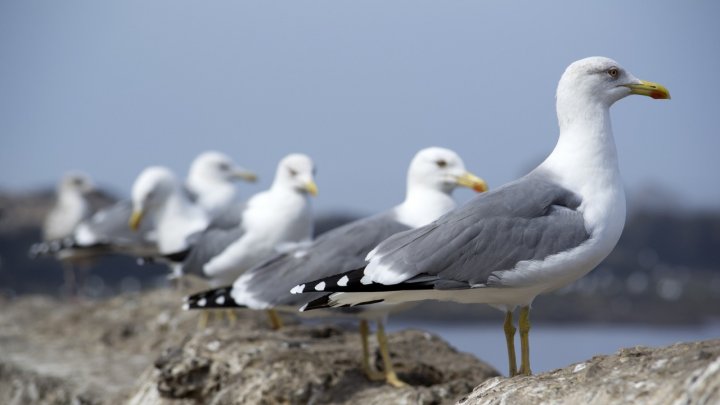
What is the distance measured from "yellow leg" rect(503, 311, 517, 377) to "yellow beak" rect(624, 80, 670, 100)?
4.16ft

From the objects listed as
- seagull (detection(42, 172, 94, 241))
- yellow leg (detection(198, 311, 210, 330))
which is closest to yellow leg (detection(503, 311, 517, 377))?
yellow leg (detection(198, 311, 210, 330))

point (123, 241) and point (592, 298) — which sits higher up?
point (123, 241)

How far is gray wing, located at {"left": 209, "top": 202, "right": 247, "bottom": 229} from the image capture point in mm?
7957

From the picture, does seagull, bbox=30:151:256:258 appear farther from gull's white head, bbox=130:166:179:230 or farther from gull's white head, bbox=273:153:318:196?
gull's white head, bbox=273:153:318:196

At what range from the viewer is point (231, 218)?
8.03 metres

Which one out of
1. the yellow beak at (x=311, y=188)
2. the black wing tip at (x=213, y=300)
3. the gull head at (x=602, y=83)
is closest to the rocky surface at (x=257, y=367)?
the black wing tip at (x=213, y=300)

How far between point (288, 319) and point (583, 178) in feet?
13.7

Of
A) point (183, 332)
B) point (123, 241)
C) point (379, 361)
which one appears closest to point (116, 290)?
point (123, 241)

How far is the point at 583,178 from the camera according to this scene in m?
4.76

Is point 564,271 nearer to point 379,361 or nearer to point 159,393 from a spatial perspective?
point 379,361

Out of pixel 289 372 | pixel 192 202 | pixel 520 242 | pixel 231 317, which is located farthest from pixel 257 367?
pixel 192 202

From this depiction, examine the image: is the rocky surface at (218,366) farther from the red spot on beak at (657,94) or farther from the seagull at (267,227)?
the red spot on beak at (657,94)

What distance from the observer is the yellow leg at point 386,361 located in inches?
233

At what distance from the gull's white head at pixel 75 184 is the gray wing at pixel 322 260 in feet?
32.6
